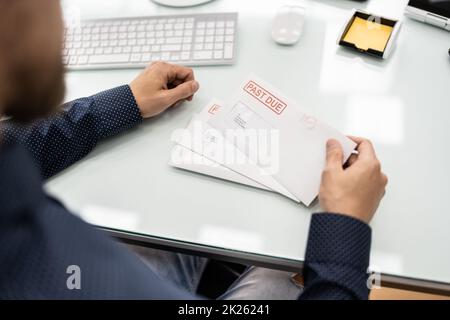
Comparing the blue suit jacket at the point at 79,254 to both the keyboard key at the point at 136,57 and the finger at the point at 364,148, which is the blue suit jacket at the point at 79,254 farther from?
the keyboard key at the point at 136,57

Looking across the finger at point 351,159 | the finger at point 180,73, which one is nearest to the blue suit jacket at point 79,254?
the finger at point 351,159

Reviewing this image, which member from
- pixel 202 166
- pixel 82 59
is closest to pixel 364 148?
pixel 202 166

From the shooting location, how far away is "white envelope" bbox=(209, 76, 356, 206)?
2.33 ft

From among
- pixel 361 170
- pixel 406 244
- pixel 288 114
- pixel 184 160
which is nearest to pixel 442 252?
pixel 406 244

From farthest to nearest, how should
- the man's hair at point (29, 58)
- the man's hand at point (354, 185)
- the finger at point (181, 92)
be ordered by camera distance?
the finger at point (181, 92) < the man's hand at point (354, 185) < the man's hair at point (29, 58)

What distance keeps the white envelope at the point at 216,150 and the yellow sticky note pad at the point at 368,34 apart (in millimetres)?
287

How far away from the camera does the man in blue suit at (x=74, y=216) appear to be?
41cm

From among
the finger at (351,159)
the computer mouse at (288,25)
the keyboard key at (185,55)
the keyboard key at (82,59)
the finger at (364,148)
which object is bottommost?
the finger at (351,159)

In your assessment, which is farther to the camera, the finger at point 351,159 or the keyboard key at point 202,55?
the keyboard key at point 202,55

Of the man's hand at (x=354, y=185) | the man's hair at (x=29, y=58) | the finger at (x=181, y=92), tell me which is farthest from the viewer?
the finger at (x=181, y=92)

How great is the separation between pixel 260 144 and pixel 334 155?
0.12 metres
